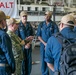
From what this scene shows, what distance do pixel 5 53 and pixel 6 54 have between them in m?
0.02

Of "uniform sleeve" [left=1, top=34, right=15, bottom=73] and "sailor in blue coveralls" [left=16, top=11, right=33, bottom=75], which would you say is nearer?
"uniform sleeve" [left=1, top=34, right=15, bottom=73]

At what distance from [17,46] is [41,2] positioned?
4361mm

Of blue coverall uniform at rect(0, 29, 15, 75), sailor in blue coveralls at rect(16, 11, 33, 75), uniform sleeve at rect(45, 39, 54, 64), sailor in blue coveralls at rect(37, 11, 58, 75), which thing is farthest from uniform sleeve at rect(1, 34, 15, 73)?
sailor in blue coveralls at rect(37, 11, 58, 75)

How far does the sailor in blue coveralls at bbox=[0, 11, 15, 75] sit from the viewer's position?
2.51m

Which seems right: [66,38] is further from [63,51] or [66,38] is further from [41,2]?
[41,2]

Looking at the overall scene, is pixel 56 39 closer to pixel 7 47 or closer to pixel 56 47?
pixel 56 47

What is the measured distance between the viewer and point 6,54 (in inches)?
99.8

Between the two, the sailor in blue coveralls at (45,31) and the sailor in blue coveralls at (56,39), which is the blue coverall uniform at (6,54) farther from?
the sailor in blue coveralls at (45,31)

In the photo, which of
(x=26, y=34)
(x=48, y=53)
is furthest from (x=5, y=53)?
(x=26, y=34)

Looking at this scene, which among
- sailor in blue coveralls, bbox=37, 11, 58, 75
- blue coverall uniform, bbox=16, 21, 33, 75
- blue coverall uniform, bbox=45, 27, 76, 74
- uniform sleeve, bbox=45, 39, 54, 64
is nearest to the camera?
blue coverall uniform, bbox=45, 27, 76, 74

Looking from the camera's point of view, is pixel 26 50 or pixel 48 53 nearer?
pixel 48 53

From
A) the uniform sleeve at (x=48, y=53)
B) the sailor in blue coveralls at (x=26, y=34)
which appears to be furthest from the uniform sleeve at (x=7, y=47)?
the sailor in blue coveralls at (x=26, y=34)

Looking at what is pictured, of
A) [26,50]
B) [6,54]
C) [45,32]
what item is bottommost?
[26,50]

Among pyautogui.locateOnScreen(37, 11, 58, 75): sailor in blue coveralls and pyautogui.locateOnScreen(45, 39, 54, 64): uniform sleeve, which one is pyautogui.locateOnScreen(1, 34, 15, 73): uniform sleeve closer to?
pyautogui.locateOnScreen(45, 39, 54, 64): uniform sleeve
